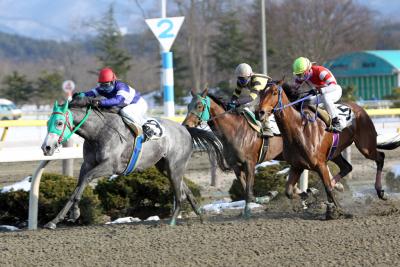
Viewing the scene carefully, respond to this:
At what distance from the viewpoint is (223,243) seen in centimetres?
584

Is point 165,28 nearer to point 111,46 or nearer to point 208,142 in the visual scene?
point 208,142

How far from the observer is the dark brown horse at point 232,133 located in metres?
8.09

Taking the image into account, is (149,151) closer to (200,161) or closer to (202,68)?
(200,161)

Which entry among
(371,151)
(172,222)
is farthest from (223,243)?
(371,151)

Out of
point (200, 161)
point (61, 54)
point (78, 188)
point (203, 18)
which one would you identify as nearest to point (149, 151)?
point (78, 188)

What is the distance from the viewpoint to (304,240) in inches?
234

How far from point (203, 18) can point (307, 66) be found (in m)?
35.7

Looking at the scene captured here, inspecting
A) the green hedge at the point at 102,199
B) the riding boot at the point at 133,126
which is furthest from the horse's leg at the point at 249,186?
the riding boot at the point at 133,126

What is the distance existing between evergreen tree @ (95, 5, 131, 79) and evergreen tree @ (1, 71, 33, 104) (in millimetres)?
4748

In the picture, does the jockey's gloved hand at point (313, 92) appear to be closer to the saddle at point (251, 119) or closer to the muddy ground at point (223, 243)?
the saddle at point (251, 119)

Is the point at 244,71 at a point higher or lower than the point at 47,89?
lower

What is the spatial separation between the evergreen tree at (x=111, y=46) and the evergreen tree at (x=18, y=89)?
4.75 metres

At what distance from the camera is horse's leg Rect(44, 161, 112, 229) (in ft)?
21.7

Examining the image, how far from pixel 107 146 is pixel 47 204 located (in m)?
1.18
